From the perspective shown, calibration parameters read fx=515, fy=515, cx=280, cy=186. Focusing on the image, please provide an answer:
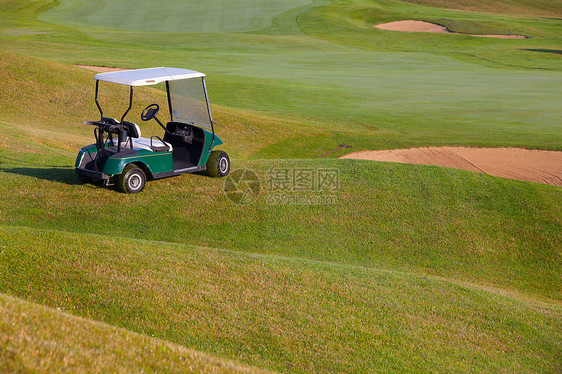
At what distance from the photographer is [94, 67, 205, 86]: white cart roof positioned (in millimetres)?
11125

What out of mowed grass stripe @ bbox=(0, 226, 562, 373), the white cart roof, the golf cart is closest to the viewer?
mowed grass stripe @ bbox=(0, 226, 562, 373)

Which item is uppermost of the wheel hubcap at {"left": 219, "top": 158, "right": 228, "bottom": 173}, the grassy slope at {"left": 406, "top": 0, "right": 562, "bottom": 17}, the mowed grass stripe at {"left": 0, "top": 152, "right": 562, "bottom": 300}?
the grassy slope at {"left": 406, "top": 0, "right": 562, "bottom": 17}

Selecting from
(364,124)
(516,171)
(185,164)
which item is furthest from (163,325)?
(364,124)

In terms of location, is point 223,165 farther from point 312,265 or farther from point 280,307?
point 280,307

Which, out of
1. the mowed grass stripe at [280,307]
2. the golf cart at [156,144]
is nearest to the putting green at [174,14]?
the golf cart at [156,144]

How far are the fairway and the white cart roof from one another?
2645 millimetres

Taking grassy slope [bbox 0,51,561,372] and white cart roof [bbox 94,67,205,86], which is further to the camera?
white cart roof [bbox 94,67,205,86]

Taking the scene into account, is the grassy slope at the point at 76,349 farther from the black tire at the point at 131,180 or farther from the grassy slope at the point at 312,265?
the black tire at the point at 131,180

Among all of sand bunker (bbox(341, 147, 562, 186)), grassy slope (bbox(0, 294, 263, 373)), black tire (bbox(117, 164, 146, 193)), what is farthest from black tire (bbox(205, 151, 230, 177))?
grassy slope (bbox(0, 294, 263, 373))

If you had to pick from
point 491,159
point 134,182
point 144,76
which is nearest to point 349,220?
point 134,182

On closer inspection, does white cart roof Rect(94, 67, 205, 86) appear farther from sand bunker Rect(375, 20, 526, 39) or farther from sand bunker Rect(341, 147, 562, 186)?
sand bunker Rect(375, 20, 526, 39)

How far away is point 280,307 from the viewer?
7551 mm

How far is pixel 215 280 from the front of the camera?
26.8ft

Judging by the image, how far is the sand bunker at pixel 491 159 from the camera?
18.4 m
